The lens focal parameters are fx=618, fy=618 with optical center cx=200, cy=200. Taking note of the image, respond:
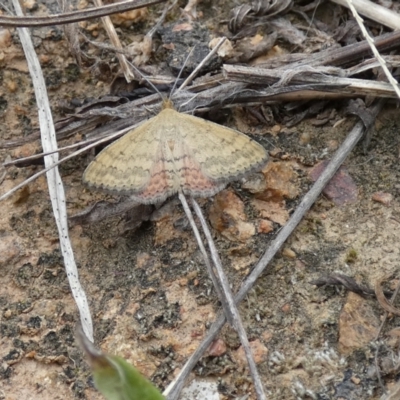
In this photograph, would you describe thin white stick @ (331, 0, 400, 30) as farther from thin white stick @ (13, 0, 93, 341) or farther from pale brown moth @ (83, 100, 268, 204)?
thin white stick @ (13, 0, 93, 341)

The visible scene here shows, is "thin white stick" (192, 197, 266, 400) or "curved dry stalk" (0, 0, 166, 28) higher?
"curved dry stalk" (0, 0, 166, 28)

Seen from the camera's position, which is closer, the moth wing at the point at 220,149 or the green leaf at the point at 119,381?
the green leaf at the point at 119,381

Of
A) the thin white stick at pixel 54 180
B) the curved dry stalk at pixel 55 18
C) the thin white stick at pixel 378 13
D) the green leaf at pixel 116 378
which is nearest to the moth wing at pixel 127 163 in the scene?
the thin white stick at pixel 54 180

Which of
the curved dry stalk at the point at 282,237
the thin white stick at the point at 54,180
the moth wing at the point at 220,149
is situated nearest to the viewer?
the curved dry stalk at the point at 282,237

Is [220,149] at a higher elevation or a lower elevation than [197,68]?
lower

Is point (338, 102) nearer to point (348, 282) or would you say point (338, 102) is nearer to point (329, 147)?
point (329, 147)

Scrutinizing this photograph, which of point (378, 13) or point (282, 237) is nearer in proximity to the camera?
point (282, 237)

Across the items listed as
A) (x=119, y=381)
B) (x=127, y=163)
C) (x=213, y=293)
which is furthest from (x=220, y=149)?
(x=119, y=381)

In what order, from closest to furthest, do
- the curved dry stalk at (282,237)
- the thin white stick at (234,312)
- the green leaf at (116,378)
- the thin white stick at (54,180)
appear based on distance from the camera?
the green leaf at (116,378) → the thin white stick at (234,312) → the curved dry stalk at (282,237) → the thin white stick at (54,180)

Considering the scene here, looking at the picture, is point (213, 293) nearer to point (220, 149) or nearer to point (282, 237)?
point (282, 237)

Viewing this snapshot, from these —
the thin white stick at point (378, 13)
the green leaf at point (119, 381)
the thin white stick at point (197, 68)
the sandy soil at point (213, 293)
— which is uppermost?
the thin white stick at point (378, 13)

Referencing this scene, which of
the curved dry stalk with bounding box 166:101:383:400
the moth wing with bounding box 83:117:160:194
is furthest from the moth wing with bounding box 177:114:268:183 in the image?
the curved dry stalk with bounding box 166:101:383:400

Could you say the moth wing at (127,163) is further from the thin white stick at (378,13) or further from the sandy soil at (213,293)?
the thin white stick at (378,13)
